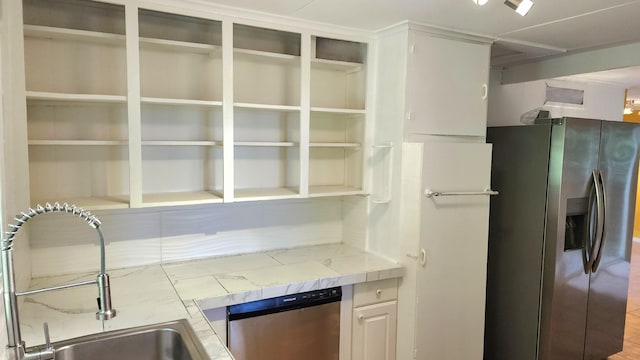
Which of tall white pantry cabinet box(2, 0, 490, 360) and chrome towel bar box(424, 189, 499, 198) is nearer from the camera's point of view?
tall white pantry cabinet box(2, 0, 490, 360)

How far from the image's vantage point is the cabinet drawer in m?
2.35

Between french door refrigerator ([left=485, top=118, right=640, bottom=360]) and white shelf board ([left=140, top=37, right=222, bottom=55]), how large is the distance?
1.99 m

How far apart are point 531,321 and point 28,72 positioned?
3.20 meters

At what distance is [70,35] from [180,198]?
93 cm

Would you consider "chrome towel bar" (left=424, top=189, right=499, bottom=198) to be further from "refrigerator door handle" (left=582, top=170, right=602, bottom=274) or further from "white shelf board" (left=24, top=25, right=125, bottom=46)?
"white shelf board" (left=24, top=25, right=125, bottom=46)

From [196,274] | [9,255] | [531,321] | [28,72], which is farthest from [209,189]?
[531,321]

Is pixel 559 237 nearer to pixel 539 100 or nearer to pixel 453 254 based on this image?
pixel 453 254

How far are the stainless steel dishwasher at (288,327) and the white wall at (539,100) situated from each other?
214 centimetres

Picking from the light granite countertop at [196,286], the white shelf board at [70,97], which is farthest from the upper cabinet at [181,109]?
the light granite countertop at [196,286]

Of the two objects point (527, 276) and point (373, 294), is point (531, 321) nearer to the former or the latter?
point (527, 276)

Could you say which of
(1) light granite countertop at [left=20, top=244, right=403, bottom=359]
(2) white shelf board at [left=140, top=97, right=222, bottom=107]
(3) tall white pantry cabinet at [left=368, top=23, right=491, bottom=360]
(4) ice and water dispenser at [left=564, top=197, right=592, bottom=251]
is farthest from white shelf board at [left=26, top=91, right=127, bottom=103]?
(4) ice and water dispenser at [left=564, top=197, right=592, bottom=251]

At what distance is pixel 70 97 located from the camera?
190cm

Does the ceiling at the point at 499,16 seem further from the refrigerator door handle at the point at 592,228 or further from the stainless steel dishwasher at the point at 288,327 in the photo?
the stainless steel dishwasher at the point at 288,327

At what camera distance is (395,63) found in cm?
245
